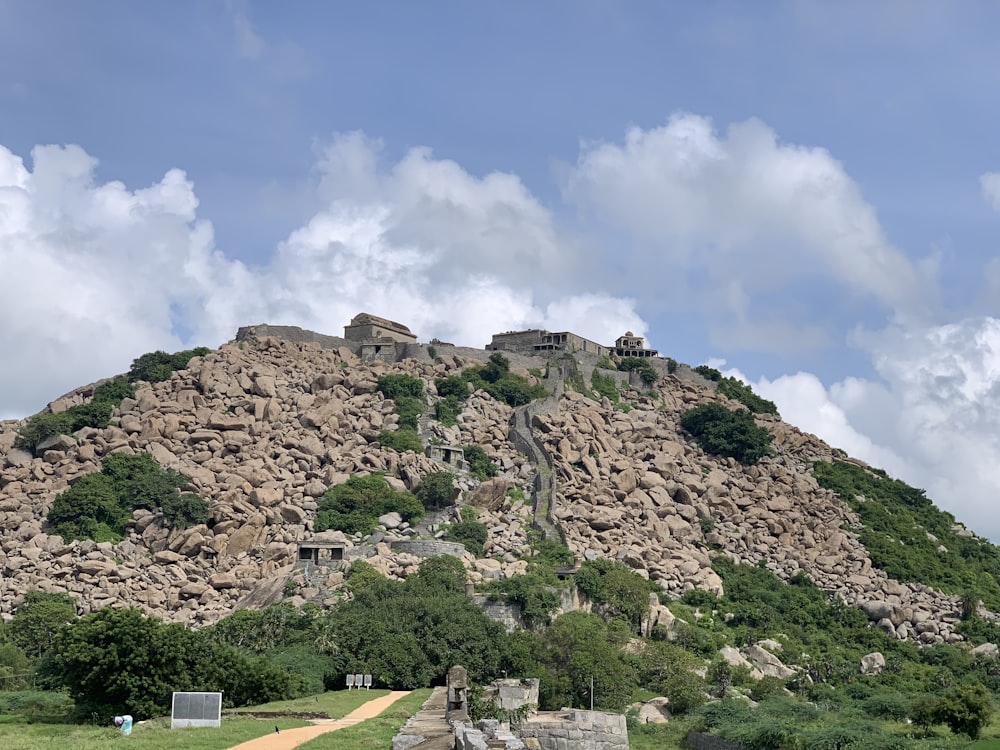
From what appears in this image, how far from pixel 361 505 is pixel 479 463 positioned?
11.1 m

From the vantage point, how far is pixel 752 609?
2741 inches

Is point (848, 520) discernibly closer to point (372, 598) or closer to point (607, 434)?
point (607, 434)

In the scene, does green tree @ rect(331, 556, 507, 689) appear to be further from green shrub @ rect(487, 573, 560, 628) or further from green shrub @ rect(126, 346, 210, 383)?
green shrub @ rect(126, 346, 210, 383)

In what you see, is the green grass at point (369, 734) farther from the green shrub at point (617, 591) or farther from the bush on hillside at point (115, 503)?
the bush on hillside at point (115, 503)

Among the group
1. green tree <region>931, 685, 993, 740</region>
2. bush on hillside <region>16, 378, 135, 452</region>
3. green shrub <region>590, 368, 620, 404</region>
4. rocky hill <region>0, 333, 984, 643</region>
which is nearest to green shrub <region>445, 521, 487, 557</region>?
rocky hill <region>0, 333, 984, 643</region>

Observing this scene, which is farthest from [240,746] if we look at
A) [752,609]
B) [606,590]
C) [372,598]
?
[752,609]

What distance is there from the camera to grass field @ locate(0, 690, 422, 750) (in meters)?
30.2

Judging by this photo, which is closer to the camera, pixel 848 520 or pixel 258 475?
pixel 258 475

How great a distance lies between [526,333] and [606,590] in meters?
37.1

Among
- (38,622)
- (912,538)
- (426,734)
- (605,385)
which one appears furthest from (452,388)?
(426,734)

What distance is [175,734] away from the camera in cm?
3284

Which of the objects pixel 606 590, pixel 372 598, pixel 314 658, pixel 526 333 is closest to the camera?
pixel 314 658

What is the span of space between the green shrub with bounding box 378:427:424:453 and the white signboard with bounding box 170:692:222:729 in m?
42.2

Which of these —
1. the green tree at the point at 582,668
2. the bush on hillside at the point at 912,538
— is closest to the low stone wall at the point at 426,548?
the green tree at the point at 582,668
